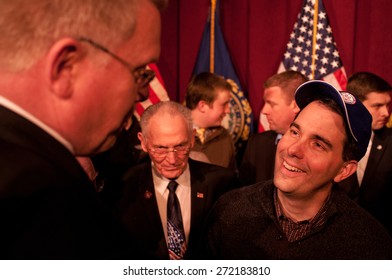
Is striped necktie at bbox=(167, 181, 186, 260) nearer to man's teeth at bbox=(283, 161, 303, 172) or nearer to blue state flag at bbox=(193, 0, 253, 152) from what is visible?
man's teeth at bbox=(283, 161, 303, 172)

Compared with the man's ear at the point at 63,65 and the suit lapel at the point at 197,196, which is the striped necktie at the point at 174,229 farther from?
the man's ear at the point at 63,65

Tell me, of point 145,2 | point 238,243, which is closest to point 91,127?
point 145,2

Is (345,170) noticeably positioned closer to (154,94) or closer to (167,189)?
(167,189)

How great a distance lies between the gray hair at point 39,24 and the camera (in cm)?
69

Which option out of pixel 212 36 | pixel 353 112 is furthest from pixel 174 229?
pixel 212 36

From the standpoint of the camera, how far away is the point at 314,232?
1.44m

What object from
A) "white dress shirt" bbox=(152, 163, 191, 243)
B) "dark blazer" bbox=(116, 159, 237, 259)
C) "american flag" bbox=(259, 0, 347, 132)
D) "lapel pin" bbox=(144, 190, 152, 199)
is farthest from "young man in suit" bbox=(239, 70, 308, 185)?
"american flag" bbox=(259, 0, 347, 132)

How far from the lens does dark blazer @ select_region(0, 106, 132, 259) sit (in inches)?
23.0

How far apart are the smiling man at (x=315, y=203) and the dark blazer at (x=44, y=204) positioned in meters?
0.91

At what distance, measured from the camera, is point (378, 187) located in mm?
2977

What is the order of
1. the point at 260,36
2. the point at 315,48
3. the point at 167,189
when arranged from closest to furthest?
1. the point at 167,189
2. the point at 315,48
3. the point at 260,36

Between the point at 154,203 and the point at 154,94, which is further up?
the point at 154,203

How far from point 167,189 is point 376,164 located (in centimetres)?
166

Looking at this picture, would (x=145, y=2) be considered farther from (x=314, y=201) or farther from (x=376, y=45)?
(x=376, y=45)
